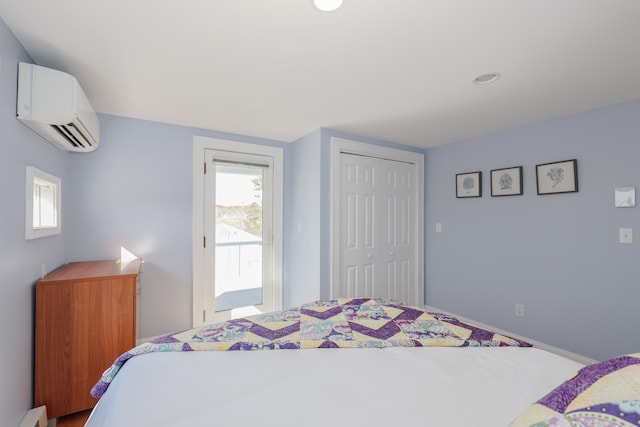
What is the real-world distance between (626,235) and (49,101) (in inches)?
167

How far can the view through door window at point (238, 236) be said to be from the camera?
3178 mm

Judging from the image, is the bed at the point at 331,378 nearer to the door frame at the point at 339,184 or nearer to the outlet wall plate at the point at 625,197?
the door frame at the point at 339,184

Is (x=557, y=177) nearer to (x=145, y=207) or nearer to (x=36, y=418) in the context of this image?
(x=145, y=207)

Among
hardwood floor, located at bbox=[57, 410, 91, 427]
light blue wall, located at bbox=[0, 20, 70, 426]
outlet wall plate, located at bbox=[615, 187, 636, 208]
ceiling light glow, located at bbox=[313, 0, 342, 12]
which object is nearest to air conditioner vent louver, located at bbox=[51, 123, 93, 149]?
light blue wall, located at bbox=[0, 20, 70, 426]

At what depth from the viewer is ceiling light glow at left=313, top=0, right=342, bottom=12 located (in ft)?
4.06

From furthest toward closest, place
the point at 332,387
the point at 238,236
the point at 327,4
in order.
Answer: the point at 238,236 → the point at 327,4 → the point at 332,387

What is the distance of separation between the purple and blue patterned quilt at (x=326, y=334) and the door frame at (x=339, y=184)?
4.21 feet

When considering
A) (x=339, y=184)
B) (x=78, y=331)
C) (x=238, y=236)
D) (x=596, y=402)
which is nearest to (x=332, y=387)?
(x=596, y=402)

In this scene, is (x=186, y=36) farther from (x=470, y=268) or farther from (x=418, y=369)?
(x=470, y=268)

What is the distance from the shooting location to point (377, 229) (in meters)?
3.43

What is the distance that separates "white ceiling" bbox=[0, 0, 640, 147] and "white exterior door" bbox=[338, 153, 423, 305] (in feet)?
2.91

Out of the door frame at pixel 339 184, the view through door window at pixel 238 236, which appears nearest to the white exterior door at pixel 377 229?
the door frame at pixel 339 184

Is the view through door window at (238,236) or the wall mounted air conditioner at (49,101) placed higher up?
the wall mounted air conditioner at (49,101)

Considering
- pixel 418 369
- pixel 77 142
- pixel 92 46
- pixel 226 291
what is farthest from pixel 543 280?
pixel 77 142
